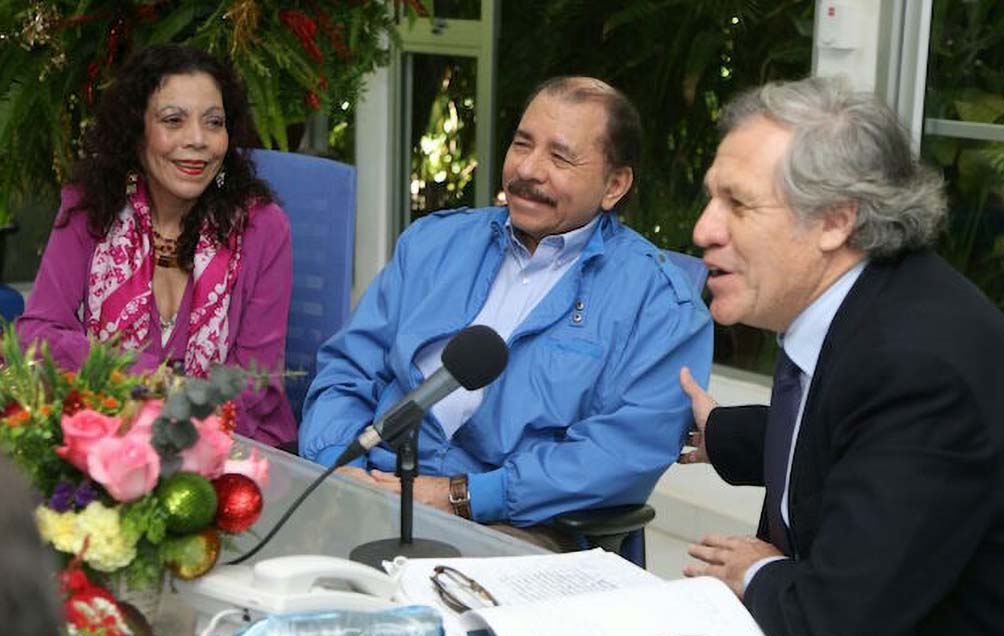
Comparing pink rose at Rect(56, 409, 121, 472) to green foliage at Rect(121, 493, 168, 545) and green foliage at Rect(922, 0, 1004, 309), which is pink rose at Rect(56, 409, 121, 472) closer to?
green foliage at Rect(121, 493, 168, 545)

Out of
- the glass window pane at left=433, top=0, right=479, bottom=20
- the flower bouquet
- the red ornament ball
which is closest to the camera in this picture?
the flower bouquet

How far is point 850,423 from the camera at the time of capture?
6.31ft

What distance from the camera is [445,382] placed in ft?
6.41

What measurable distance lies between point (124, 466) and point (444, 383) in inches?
17.8

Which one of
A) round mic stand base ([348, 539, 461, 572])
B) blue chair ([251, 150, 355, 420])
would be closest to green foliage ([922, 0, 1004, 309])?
blue chair ([251, 150, 355, 420])

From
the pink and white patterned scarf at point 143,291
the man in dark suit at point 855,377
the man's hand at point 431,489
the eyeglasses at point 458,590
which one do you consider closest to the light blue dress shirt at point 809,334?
the man in dark suit at point 855,377

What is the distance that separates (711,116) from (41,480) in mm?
3412

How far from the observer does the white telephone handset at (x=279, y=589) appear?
177 centimetres

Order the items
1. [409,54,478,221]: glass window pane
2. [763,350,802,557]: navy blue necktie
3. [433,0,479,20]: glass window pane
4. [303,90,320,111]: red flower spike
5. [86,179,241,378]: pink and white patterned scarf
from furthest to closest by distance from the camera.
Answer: [409,54,478,221]: glass window pane, [433,0,479,20]: glass window pane, [303,90,320,111]: red flower spike, [86,179,241,378]: pink and white patterned scarf, [763,350,802,557]: navy blue necktie

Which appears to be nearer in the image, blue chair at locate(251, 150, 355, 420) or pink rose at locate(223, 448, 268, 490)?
pink rose at locate(223, 448, 268, 490)

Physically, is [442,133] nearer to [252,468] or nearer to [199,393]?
[252,468]

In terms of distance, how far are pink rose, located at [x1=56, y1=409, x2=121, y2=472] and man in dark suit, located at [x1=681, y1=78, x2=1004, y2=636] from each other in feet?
2.73

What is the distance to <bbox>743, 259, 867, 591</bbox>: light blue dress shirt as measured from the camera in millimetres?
2092

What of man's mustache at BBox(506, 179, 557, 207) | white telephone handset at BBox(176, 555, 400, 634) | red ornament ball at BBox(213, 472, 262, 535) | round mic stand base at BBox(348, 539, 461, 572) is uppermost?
man's mustache at BBox(506, 179, 557, 207)
